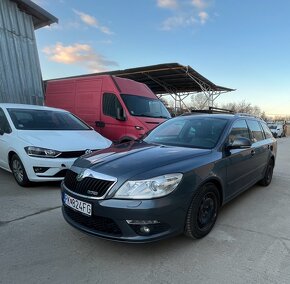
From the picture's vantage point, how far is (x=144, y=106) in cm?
914

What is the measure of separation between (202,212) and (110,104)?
5.80 meters

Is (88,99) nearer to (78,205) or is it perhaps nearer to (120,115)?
(120,115)

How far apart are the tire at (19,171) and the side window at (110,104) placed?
3.41m

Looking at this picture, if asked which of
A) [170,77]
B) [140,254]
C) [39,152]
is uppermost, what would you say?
[170,77]

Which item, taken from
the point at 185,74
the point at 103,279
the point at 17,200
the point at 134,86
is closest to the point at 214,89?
the point at 185,74


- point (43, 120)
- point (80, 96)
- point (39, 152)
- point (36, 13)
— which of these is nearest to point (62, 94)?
point (80, 96)

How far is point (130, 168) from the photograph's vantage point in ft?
10.4

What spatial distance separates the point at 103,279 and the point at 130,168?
42.9 inches

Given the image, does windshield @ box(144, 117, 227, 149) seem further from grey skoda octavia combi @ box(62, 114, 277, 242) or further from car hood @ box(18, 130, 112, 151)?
car hood @ box(18, 130, 112, 151)

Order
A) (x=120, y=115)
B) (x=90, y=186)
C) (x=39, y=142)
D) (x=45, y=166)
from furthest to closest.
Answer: (x=120, y=115)
(x=39, y=142)
(x=45, y=166)
(x=90, y=186)

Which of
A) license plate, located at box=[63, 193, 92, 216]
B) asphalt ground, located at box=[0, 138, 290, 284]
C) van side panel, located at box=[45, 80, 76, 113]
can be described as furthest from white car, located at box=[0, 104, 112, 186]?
van side panel, located at box=[45, 80, 76, 113]

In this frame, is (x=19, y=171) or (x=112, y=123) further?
(x=112, y=123)

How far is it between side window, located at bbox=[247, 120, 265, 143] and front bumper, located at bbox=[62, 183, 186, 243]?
294 cm

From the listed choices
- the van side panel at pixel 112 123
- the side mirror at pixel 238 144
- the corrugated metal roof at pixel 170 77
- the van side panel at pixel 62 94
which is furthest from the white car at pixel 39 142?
the corrugated metal roof at pixel 170 77
